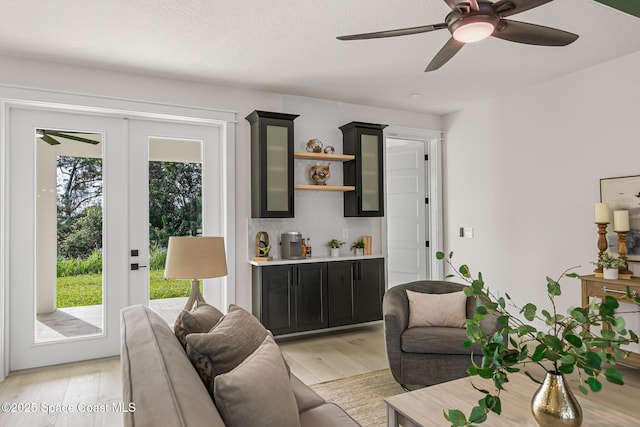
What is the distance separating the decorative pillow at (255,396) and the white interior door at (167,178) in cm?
288

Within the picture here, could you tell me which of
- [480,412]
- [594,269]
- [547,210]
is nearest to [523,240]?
[547,210]

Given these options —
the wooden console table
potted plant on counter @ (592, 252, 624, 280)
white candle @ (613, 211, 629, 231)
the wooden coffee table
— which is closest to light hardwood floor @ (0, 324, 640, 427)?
the wooden console table

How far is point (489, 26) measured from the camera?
1957mm

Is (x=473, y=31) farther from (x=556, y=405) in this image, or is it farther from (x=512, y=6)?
(x=556, y=405)

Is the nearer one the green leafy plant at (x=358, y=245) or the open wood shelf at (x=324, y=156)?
the open wood shelf at (x=324, y=156)

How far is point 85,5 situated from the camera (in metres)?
2.61

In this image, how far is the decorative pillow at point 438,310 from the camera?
3.04 m

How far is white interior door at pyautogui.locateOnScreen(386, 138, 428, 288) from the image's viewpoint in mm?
5520

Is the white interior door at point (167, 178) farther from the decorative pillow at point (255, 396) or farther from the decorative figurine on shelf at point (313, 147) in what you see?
the decorative pillow at point (255, 396)

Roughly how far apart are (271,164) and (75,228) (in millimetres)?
1933

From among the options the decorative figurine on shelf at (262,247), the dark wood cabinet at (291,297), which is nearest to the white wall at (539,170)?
the dark wood cabinet at (291,297)

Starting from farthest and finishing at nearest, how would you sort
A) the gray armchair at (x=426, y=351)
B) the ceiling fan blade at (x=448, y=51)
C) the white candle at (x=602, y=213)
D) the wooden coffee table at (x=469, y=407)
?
the white candle at (x=602, y=213), the gray armchair at (x=426, y=351), the ceiling fan blade at (x=448, y=51), the wooden coffee table at (x=469, y=407)

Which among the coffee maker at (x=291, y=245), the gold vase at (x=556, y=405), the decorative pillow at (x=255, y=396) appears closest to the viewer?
the decorative pillow at (x=255, y=396)

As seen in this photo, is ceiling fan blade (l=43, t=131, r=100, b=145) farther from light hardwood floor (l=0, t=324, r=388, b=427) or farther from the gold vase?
Result: the gold vase
